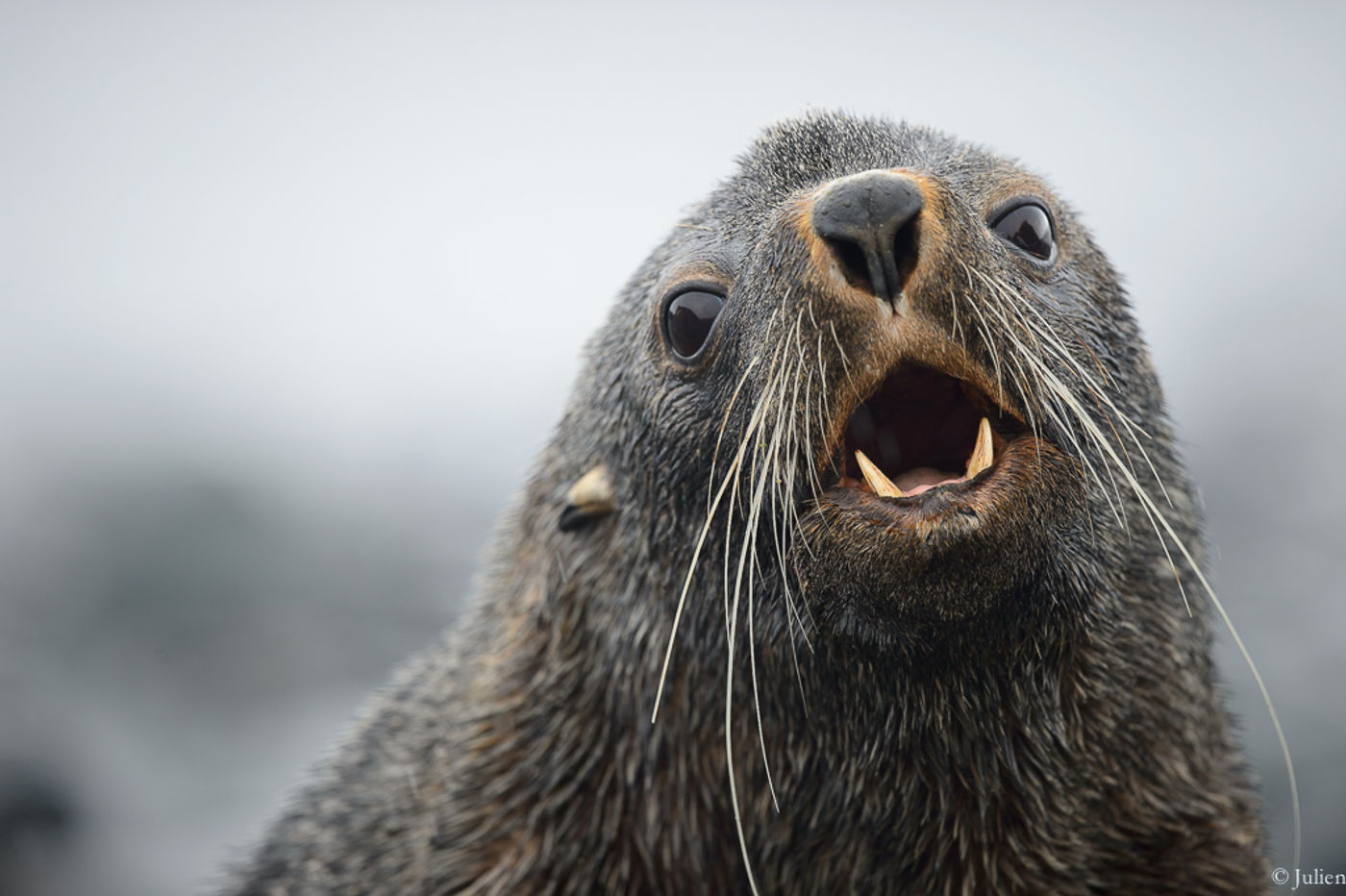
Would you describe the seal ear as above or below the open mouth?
above

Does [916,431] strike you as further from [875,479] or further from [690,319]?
[690,319]

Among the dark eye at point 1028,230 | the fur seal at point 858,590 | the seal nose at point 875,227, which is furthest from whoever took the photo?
the dark eye at point 1028,230

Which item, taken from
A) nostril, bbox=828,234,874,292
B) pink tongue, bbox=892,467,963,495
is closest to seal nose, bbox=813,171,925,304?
nostril, bbox=828,234,874,292

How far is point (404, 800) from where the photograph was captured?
441cm

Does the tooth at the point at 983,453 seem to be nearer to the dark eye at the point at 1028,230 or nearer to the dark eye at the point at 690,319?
the dark eye at the point at 1028,230

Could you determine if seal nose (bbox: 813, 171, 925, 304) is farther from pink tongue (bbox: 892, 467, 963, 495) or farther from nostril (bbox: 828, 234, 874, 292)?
pink tongue (bbox: 892, 467, 963, 495)

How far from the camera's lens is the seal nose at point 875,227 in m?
2.68

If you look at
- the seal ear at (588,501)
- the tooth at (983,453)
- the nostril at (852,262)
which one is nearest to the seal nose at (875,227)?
the nostril at (852,262)

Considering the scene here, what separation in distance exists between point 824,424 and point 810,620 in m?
0.60

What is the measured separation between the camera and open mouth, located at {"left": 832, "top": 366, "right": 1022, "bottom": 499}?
9.84 feet

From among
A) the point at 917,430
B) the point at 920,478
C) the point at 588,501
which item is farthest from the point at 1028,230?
the point at 588,501

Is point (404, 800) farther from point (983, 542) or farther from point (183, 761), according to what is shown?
point (183, 761)

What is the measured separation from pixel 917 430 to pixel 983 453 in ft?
1.26

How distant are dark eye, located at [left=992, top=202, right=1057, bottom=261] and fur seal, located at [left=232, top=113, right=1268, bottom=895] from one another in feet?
0.04
